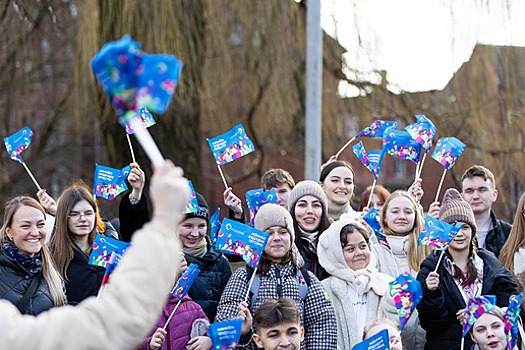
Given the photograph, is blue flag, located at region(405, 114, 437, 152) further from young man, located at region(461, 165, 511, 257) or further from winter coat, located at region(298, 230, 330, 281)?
winter coat, located at region(298, 230, 330, 281)

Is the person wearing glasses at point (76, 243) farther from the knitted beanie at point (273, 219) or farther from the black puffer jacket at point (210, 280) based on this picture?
the knitted beanie at point (273, 219)

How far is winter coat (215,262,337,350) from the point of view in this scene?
5691 millimetres

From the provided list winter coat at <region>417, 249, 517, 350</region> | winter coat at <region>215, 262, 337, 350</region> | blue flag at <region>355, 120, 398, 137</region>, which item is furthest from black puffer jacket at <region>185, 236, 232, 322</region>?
blue flag at <region>355, 120, 398, 137</region>

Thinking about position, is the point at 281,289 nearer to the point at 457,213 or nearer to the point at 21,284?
the point at 457,213

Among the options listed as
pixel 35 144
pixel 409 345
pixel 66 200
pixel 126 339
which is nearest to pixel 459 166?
pixel 409 345

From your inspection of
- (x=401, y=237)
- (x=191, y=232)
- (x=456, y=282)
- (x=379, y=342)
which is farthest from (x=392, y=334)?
(x=191, y=232)

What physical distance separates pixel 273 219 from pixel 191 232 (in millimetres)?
701

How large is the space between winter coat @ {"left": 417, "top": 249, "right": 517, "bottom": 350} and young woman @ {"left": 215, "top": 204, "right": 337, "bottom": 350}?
62 cm

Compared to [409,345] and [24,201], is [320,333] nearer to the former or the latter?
[409,345]

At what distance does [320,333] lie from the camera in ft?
18.7

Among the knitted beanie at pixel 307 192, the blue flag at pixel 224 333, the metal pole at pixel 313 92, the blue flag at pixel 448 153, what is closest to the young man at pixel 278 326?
the blue flag at pixel 224 333

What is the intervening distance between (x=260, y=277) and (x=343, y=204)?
60.7 inches

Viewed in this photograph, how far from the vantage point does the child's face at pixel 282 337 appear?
5.38 meters

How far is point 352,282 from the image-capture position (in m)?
6.11
